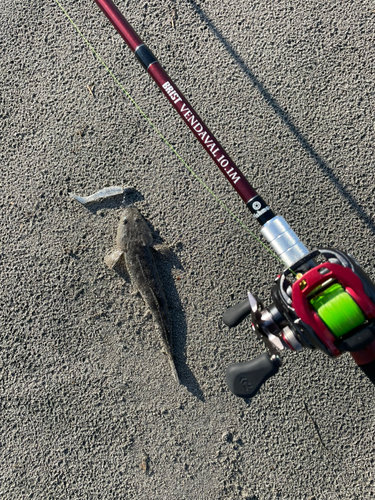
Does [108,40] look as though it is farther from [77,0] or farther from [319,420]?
[319,420]

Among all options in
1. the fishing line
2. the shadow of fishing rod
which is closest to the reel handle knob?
the fishing line

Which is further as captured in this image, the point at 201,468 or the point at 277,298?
the point at 201,468

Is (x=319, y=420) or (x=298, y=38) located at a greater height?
(x=298, y=38)

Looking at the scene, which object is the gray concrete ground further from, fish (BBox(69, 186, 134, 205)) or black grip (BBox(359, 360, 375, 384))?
black grip (BBox(359, 360, 375, 384))

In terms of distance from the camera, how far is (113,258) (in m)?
3.37

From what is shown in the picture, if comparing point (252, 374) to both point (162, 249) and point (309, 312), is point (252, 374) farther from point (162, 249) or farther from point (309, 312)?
Answer: point (162, 249)

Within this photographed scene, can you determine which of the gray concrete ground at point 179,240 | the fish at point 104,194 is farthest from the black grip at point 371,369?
the fish at point 104,194

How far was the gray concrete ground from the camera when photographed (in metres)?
3.22

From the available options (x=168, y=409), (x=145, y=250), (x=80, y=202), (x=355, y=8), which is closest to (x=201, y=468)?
(x=168, y=409)

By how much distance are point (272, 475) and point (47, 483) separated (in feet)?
6.50

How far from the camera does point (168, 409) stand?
3.29 metres

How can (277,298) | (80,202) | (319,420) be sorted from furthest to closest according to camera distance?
(80,202)
(319,420)
(277,298)

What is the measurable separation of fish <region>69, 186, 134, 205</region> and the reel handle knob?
6.35 feet

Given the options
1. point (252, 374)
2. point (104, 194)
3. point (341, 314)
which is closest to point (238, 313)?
point (252, 374)
